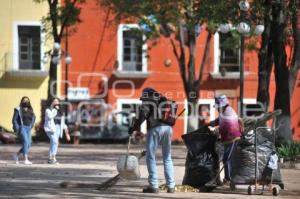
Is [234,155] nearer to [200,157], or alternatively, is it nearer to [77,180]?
[200,157]

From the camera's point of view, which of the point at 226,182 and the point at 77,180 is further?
the point at 77,180

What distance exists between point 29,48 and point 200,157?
2779 centimetres

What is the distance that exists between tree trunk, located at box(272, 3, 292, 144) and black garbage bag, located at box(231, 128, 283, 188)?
827 centimetres

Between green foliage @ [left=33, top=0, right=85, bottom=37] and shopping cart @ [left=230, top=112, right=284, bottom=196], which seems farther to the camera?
green foliage @ [left=33, top=0, right=85, bottom=37]

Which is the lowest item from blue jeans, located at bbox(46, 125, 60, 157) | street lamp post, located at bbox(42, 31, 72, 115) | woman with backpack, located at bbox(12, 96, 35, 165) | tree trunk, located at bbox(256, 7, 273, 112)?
blue jeans, located at bbox(46, 125, 60, 157)

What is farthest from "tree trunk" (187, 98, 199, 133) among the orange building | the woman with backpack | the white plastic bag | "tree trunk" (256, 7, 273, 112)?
the white plastic bag

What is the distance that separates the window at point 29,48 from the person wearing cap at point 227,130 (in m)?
27.3

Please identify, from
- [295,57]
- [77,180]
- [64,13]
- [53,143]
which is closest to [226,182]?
[77,180]

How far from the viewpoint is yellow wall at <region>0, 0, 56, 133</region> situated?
37625 millimetres

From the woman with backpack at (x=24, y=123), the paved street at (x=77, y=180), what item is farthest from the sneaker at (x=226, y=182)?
the woman with backpack at (x=24, y=123)

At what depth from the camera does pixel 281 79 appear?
20.1m

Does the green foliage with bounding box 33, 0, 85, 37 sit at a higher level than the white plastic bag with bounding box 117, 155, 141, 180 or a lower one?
higher

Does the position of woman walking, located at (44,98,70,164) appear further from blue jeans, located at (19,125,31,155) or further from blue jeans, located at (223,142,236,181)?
blue jeans, located at (223,142,236,181)

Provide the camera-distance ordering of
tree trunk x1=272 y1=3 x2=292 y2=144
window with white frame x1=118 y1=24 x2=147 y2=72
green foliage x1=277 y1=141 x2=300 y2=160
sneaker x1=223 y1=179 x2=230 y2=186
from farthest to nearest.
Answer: window with white frame x1=118 y1=24 x2=147 y2=72 < tree trunk x1=272 y1=3 x2=292 y2=144 < green foliage x1=277 y1=141 x2=300 y2=160 < sneaker x1=223 y1=179 x2=230 y2=186
